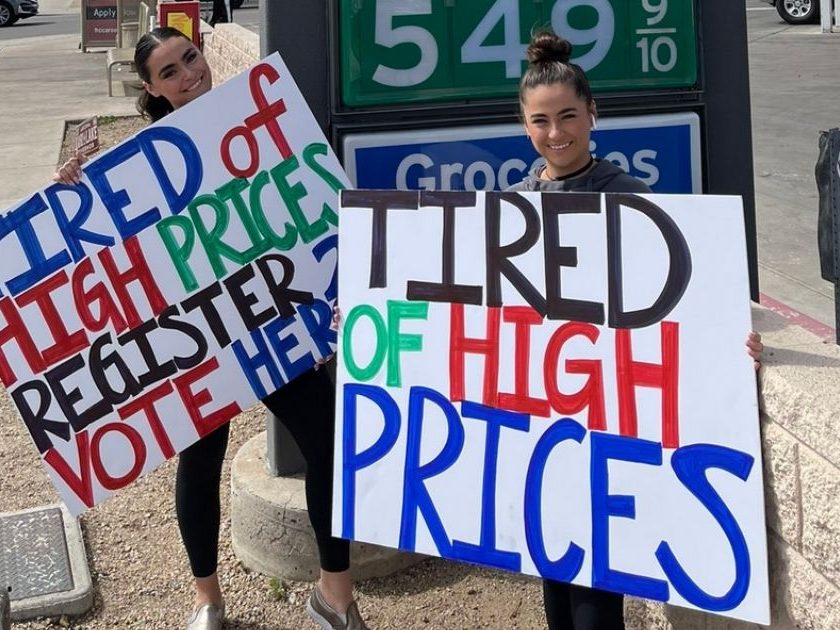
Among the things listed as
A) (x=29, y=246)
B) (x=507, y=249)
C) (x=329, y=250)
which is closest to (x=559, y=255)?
(x=507, y=249)

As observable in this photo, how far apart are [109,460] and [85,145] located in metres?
0.94

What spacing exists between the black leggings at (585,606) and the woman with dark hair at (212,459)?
2.64 feet

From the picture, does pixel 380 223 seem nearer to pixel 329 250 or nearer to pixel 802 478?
pixel 329 250

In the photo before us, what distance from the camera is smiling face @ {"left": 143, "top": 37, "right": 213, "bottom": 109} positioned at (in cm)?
312

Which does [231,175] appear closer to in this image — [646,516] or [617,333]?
[617,333]

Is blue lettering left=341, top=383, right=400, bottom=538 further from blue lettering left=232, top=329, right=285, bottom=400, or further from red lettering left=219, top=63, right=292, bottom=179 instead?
red lettering left=219, top=63, right=292, bottom=179

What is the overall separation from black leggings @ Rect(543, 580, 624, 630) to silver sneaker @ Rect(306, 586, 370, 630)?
0.87 m

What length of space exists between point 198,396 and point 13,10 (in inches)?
1139

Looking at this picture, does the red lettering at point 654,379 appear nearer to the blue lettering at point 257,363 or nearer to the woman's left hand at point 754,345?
the woman's left hand at point 754,345

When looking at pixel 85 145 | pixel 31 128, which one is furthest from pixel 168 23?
pixel 85 145

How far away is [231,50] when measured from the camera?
326 inches

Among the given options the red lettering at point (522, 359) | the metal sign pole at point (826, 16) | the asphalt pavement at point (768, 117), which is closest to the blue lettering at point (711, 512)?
the red lettering at point (522, 359)

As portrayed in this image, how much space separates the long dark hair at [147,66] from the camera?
10.2ft

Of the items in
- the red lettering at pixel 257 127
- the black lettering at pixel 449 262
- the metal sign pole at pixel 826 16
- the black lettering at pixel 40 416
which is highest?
the metal sign pole at pixel 826 16
